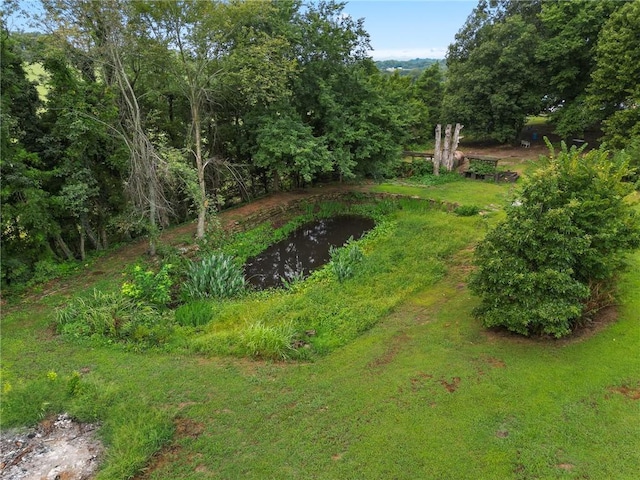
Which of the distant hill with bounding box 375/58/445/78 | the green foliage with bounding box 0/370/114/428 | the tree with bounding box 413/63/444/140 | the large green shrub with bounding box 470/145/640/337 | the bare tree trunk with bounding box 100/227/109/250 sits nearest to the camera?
the green foliage with bounding box 0/370/114/428

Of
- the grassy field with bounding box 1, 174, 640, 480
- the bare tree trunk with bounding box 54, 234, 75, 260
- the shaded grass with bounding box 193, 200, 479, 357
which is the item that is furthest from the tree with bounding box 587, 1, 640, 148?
the bare tree trunk with bounding box 54, 234, 75, 260

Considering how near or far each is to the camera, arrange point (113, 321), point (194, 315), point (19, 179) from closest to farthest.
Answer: point (113, 321)
point (19, 179)
point (194, 315)

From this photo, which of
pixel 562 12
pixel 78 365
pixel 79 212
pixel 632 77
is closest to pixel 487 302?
pixel 78 365

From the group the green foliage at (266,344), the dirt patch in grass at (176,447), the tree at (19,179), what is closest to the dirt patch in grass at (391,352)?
the green foliage at (266,344)

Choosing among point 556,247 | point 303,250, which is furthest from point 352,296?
point 303,250

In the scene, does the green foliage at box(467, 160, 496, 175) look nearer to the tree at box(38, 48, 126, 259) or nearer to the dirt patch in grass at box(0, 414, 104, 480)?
the tree at box(38, 48, 126, 259)

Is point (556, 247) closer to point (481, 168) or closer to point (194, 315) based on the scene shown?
point (194, 315)

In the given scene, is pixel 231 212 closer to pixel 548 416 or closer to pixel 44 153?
pixel 44 153
